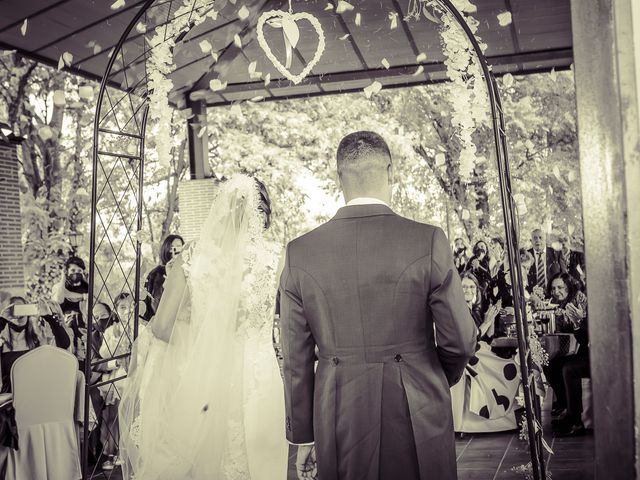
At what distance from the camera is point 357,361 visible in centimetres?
242

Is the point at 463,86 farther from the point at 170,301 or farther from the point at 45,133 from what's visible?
→ the point at 45,133

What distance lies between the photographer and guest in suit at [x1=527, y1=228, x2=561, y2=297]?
976cm

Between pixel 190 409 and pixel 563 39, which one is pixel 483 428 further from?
pixel 563 39

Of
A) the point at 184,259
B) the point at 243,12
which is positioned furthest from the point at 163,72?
the point at 243,12

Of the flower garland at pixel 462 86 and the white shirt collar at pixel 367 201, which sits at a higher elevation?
the flower garland at pixel 462 86

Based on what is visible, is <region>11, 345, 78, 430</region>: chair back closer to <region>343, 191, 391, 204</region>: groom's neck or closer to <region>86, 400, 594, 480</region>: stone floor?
<region>86, 400, 594, 480</region>: stone floor

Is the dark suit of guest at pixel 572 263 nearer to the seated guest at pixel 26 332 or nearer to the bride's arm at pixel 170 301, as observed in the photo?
the bride's arm at pixel 170 301

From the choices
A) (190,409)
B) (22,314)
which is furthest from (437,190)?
(190,409)

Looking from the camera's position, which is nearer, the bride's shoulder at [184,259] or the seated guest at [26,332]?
the bride's shoulder at [184,259]

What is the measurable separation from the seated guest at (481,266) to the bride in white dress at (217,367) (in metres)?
4.18

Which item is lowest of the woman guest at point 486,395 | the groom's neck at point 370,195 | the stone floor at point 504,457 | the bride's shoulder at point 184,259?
the stone floor at point 504,457

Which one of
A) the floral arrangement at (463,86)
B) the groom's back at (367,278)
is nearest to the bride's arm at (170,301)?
the groom's back at (367,278)

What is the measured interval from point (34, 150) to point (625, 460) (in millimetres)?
15567

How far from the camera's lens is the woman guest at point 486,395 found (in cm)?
646
